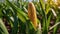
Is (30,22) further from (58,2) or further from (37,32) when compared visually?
(58,2)

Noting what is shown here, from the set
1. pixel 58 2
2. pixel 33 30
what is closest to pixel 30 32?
pixel 33 30

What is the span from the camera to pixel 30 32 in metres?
0.65

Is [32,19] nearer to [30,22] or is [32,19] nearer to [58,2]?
[30,22]

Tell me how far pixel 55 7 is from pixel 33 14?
0.81 meters

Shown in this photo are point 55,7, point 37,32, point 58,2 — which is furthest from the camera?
point 55,7

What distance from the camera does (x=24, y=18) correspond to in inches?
26.4

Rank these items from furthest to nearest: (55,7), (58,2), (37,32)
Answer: (55,7) → (58,2) → (37,32)

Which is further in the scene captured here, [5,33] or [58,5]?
[58,5]

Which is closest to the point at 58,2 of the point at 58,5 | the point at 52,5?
the point at 58,5

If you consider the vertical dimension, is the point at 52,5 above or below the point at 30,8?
below

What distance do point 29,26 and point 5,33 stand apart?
9 centimetres

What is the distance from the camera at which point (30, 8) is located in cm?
64

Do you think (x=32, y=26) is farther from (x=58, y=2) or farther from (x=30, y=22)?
(x=58, y=2)

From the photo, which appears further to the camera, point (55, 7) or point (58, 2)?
point (55, 7)
